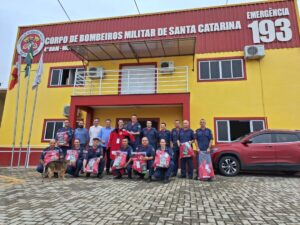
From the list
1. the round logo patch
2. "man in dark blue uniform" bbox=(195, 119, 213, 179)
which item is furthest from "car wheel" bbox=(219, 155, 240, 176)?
the round logo patch

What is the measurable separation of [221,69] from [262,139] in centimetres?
459

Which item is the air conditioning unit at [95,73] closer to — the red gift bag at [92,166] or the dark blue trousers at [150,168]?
the red gift bag at [92,166]

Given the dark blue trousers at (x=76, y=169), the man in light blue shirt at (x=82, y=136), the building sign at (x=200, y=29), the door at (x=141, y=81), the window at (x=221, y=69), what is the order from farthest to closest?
1. the door at (x=141, y=81)
2. the building sign at (x=200, y=29)
3. the window at (x=221, y=69)
4. the man in light blue shirt at (x=82, y=136)
5. the dark blue trousers at (x=76, y=169)

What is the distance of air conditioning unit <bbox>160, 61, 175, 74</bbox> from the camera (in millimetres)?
11537

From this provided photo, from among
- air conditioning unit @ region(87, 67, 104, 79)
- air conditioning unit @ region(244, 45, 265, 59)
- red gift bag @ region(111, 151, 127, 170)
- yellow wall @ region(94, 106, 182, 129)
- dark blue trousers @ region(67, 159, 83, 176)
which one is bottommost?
dark blue trousers @ region(67, 159, 83, 176)

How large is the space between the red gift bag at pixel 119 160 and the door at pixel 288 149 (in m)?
5.23

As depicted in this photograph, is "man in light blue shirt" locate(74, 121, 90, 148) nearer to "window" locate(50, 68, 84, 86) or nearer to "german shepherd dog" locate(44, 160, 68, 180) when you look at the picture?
"german shepherd dog" locate(44, 160, 68, 180)

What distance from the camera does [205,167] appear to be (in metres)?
6.97

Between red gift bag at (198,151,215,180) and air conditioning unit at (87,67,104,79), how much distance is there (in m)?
7.43

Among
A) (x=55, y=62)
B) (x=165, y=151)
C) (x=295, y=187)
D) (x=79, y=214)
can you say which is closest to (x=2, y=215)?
(x=79, y=214)

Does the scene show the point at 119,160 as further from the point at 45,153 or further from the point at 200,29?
the point at 200,29

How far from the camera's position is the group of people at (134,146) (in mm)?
7062

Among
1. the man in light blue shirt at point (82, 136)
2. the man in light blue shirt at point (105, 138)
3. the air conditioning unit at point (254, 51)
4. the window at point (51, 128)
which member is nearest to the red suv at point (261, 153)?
the man in light blue shirt at point (105, 138)

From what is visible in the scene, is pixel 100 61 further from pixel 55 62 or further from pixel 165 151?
pixel 165 151
